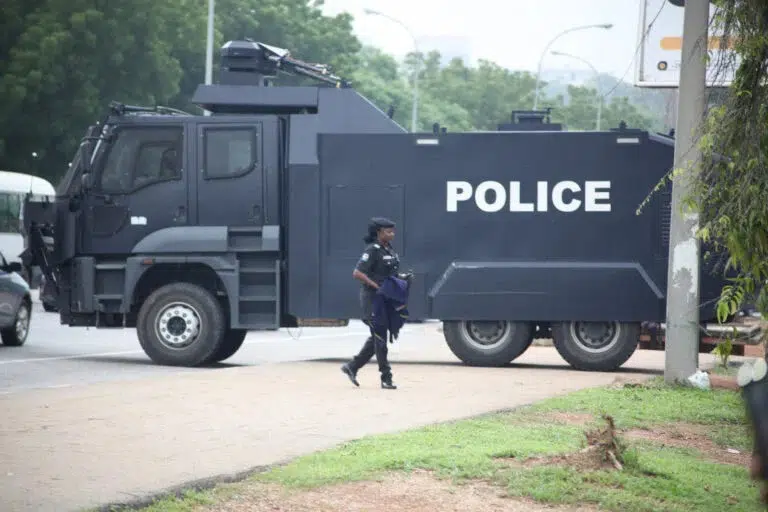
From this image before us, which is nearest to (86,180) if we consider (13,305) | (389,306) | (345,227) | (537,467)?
(13,305)

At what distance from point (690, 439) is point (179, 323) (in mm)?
9233

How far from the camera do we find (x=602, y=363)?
20.2m

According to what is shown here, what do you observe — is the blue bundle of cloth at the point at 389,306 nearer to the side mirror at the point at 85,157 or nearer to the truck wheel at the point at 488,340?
the truck wheel at the point at 488,340

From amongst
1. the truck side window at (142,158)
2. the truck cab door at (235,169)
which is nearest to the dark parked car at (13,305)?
the truck side window at (142,158)

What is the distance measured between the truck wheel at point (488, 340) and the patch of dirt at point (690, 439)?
6654 millimetres

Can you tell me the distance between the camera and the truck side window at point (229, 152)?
67.2 feet

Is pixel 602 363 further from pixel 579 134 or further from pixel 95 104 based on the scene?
pixel 95 104

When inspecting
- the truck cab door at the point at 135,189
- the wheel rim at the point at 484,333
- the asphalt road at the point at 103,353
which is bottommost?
the asphalt road at the point at 103,353

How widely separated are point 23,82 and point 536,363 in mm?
24973

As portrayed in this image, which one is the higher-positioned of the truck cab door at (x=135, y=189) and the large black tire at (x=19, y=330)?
the truck cab door at (x=135, y=189)

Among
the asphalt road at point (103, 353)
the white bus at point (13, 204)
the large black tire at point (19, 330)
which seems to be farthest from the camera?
the white bus at point (13, 204)

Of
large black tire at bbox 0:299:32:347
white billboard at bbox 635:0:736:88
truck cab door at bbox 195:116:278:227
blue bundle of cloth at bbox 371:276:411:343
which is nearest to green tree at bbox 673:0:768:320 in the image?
blue bundle of cloth at bbox 371:276:411:343

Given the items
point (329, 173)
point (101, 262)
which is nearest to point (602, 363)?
point (329, 173)

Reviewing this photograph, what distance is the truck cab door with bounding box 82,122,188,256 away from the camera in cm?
2059
